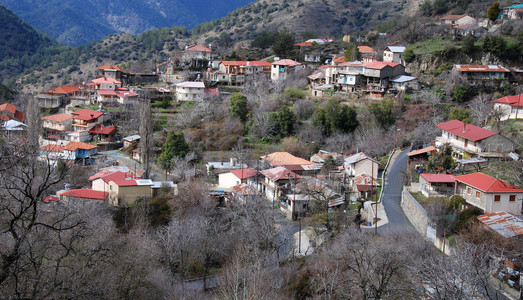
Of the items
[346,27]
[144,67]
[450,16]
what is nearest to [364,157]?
[450,16]

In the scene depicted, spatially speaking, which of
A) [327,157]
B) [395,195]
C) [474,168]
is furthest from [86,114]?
[474,168]

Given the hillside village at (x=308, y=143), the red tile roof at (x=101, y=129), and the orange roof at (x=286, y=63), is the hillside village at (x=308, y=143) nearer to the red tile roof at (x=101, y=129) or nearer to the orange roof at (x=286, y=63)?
the red tile roof at (x=101, y=129)

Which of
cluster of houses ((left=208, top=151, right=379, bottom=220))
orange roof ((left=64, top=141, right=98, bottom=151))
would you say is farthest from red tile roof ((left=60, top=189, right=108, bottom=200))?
orange roof ((left=64, top=141, right=98, bottom=151))

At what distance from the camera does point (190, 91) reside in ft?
143

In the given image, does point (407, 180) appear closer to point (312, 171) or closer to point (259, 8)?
point (312, 171)

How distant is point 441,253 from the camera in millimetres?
19234

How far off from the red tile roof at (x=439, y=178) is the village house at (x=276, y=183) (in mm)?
5983

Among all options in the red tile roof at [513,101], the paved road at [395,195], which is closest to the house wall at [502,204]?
the paved road at [395,195]

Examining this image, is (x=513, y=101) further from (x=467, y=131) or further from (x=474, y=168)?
(x=474, y=168)

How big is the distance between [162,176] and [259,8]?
6011 centimetres

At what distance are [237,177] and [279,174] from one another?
2.37 metres

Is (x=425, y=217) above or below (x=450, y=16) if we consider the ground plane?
below

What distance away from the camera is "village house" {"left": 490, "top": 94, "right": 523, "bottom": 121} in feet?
97.9

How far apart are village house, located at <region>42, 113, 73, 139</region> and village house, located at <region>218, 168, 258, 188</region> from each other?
1502cm
